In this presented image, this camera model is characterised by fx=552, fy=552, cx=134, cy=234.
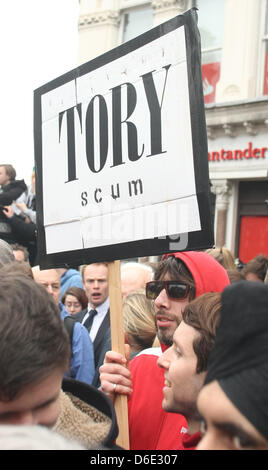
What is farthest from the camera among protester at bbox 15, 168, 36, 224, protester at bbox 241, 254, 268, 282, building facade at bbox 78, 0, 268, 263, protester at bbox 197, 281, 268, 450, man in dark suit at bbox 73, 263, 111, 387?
building facade at bbox 78, 0, 268, 263

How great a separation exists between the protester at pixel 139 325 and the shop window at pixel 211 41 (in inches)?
342

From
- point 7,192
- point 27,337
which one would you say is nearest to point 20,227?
point 7,192

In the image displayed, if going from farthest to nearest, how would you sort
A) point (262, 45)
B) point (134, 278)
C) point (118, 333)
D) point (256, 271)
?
point (262, 45) → point (256, 271) → point (134, 278) → point (118, 333)

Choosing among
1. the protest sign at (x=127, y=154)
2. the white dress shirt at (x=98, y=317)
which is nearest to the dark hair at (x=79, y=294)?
the white dress shirt at (x=98, y=317)

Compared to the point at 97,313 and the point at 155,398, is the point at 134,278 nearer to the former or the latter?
the point at 97,313

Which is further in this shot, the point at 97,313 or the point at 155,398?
the point at 97,313

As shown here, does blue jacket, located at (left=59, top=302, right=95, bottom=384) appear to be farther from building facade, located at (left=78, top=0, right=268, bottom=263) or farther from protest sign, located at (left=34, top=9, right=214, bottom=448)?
building facade, located at (left=78, top=0, right=268, bottom=263)

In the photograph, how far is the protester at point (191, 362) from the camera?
171cm

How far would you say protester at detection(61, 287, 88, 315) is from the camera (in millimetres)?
5098

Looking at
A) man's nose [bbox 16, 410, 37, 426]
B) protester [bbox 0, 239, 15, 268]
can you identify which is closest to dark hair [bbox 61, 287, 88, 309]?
protester [bbox 0, 239, 15, 268]

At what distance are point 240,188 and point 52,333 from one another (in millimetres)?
10616

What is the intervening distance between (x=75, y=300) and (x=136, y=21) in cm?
929

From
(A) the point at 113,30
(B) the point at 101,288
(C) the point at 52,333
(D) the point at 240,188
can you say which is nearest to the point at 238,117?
(D) the point at 240,188

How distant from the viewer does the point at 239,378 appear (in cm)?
92
